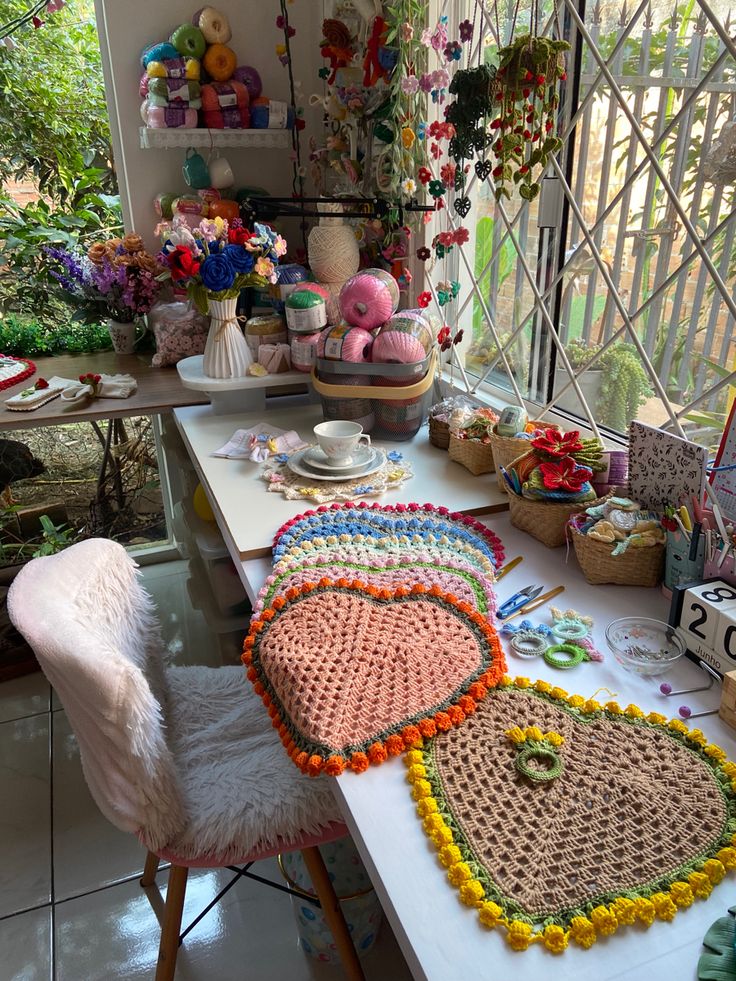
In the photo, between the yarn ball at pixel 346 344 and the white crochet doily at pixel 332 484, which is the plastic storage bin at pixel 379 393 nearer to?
the yarn ball at pixel 346 344

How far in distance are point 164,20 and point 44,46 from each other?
0.87m

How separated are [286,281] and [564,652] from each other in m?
1.22

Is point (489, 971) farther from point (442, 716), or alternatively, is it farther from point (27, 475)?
point (27, 475)

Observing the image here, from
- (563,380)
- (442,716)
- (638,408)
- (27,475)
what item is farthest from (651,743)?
(27,475)

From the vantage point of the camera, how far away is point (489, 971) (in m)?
0.57

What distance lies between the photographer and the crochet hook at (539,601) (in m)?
1.01

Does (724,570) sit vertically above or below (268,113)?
below

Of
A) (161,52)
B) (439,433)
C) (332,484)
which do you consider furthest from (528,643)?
(161,52)

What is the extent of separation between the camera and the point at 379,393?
5.01ft

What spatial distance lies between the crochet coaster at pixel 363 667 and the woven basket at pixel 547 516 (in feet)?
0.87

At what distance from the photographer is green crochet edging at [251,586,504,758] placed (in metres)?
0.78

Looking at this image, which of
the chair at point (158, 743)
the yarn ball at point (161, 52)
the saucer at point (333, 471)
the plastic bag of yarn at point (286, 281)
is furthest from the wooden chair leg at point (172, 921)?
the yarn ball at point (161, 52)

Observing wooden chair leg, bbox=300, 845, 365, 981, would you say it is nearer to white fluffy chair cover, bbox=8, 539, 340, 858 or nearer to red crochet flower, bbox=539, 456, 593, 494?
white fluffy chair cover, bbox=8, 539, 340, 858

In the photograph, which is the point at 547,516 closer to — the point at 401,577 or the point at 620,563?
the point at 620,563
